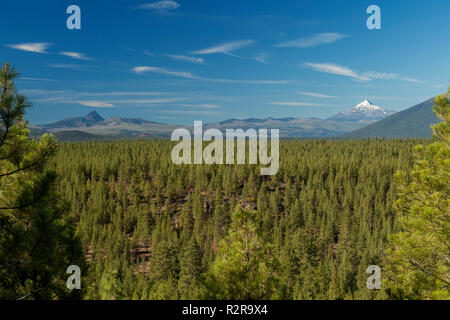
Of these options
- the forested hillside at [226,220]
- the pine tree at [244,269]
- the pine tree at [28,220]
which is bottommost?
the forested hillside at [226,220]

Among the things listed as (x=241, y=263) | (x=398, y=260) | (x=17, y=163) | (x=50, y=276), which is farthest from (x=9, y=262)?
(x=398, y=260)

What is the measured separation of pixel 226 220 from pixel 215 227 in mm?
5819

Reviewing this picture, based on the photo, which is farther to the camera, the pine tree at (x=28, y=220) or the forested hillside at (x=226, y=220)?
the forested hillside at (x=226, y=220)

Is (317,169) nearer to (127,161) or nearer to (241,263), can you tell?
(127,161)

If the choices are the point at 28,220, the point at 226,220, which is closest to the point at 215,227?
the point at 226,220

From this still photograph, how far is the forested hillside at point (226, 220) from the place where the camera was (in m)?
53.3

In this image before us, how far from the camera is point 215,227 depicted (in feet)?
356

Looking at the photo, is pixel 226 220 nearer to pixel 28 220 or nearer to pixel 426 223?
pixel 426 223

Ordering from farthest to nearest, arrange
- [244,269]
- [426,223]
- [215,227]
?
[215,227] → [244,269] → [426,223]

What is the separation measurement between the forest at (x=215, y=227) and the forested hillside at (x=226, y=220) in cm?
41

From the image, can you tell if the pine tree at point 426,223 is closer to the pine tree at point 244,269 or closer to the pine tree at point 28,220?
the pine tree at point 244,269

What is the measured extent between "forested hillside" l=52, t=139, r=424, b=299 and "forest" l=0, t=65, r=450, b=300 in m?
0.41

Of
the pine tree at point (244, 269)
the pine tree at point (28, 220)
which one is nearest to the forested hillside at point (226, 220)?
the pine tree at point (244, 269)
